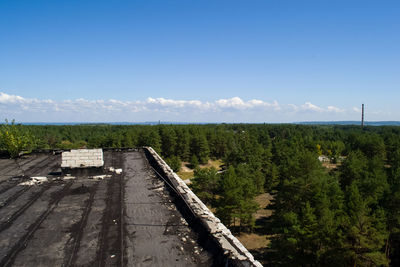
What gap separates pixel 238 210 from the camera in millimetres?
27859

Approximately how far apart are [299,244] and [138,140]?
47.2 meters

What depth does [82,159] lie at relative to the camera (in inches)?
360

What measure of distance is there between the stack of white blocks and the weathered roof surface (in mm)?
629

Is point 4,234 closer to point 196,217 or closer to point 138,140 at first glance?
point 196,217

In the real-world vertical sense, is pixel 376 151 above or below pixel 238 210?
above

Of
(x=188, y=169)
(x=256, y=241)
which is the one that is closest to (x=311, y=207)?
(x=256, y=241)

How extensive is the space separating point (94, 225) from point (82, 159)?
4.95 m

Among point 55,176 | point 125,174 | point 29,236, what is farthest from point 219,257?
point 55,176

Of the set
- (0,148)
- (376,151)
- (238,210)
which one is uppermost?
(0,148)

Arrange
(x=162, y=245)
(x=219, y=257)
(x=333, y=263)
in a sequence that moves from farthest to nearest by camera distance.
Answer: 1. (x=333, y=263)
2. (x=162, y=245)
3. (x=219, y=257)

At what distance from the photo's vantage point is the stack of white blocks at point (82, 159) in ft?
29.5

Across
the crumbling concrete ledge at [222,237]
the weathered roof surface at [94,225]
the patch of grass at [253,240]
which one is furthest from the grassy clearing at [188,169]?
the crumbling concrete ledge at [222,237]

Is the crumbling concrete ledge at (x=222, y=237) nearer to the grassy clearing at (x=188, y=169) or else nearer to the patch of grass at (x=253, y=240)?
the patch of grass at (x=253, y=240)

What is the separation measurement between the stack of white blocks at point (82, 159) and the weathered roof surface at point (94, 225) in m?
0.63
